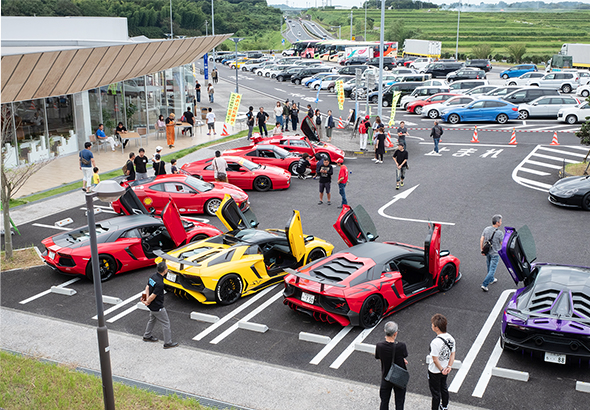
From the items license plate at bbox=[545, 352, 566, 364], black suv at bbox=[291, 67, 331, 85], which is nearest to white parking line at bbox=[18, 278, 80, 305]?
license plate at bbox=[545, 352, 566, 364]

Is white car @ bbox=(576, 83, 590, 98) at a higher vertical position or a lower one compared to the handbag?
higher

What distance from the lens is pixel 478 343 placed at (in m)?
9.38

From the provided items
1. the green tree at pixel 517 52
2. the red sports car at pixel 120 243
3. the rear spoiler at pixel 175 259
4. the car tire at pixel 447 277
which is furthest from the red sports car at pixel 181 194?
the green tree at pixel 517 52

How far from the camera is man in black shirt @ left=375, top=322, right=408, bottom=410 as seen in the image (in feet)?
22.7

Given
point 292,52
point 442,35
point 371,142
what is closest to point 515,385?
point 371,142

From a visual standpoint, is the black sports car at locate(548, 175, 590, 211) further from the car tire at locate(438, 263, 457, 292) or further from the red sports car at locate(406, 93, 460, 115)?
the red sports car at locate(406, 93, 460, 115)

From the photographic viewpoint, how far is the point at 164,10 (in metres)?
120

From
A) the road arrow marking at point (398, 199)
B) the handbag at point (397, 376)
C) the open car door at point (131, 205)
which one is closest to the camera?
the handbag at point (397, 376)

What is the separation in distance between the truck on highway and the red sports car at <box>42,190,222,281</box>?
68746 mm

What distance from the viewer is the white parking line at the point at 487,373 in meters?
7.95

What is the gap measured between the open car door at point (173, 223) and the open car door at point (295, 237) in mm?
2655

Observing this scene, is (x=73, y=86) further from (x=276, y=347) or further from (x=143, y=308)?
(x=276, y=347)

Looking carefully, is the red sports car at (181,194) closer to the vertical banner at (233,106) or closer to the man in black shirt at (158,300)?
the man in black shirt at (158,300)

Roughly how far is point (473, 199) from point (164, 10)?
11450 cm
